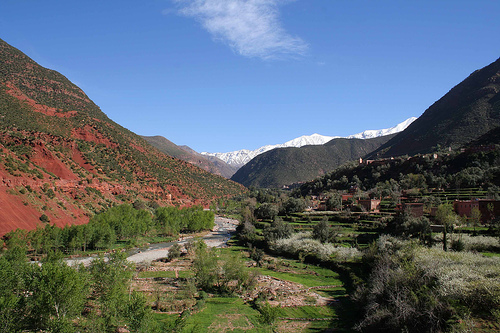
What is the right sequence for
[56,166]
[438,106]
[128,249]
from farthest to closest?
[438,106], [56,166], [128,249]

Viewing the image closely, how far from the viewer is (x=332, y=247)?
41.9m

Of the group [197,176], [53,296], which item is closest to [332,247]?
[53,296]

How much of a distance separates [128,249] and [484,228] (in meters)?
49.1

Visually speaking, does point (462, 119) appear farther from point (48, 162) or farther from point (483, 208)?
point (48, 162)

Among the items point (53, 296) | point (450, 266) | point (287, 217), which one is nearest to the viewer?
point (53, 296)

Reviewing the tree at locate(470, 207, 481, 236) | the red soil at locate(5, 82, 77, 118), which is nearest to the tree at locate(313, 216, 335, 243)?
the tree at locate(470, 207, 481, 236)

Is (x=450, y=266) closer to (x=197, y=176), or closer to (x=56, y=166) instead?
(x=56, y=166)

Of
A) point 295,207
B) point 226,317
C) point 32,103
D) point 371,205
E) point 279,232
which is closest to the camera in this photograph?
point 226,317

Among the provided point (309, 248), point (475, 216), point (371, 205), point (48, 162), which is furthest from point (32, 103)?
point (475, 216)

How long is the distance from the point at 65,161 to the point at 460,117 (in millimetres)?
115148

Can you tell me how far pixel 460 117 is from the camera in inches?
4210

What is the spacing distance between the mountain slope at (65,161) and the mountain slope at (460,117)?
75.0m

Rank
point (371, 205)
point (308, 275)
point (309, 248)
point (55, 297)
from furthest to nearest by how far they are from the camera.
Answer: point (371, 205) → point (309, 248) → point (308, 275) → point (55, 297)

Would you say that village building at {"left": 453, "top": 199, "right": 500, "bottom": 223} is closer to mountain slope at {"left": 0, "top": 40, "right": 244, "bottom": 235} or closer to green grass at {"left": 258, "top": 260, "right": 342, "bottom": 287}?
green grass at {"left": 258, "top": 260, "right": 342, "bottom": 287}
